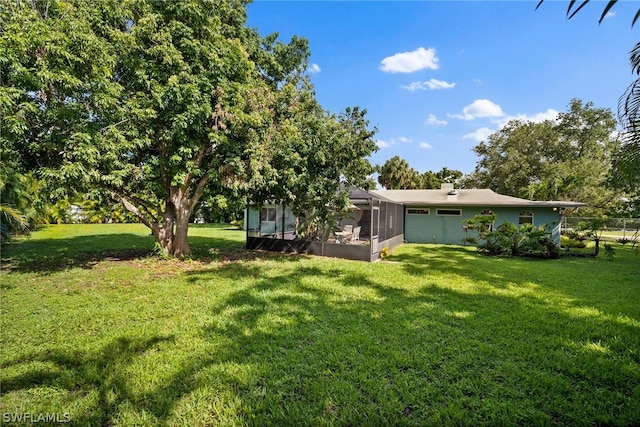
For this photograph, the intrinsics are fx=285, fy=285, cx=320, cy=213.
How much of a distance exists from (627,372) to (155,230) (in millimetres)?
10793

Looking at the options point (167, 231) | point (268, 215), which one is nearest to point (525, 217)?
point (268, 215)

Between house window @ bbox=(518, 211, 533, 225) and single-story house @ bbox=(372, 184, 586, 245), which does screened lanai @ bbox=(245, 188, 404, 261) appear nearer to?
single-story house @ bbox=(372, 184, 586, 245)

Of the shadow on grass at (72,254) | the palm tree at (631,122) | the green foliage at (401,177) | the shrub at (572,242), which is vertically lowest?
the shadow on grass at (72,254)

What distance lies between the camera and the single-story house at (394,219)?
1053 centimetres

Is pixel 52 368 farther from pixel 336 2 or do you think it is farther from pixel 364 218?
pixel 364 218

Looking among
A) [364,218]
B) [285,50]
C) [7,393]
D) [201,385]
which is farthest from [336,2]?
[364,218]

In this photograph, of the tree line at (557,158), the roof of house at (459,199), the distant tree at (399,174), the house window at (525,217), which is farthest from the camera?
the distant tree at (399,174)

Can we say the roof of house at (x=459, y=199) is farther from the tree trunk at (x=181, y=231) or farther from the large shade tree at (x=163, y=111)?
the tree trunk at (x=181, y=231)

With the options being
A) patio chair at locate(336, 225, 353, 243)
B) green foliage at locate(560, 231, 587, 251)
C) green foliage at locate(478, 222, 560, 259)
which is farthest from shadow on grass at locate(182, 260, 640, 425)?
green foliage at locate(560, 231, 587, 251)

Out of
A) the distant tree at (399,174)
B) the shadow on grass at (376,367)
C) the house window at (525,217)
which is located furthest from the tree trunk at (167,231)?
the distant tree at (399,174)

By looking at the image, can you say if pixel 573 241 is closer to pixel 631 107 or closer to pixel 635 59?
pixel 631 107

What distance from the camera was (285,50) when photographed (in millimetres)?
10109

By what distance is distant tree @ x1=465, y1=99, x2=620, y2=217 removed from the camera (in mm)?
21344

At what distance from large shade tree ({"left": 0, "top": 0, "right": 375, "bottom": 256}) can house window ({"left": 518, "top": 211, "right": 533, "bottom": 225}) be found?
9.26m
